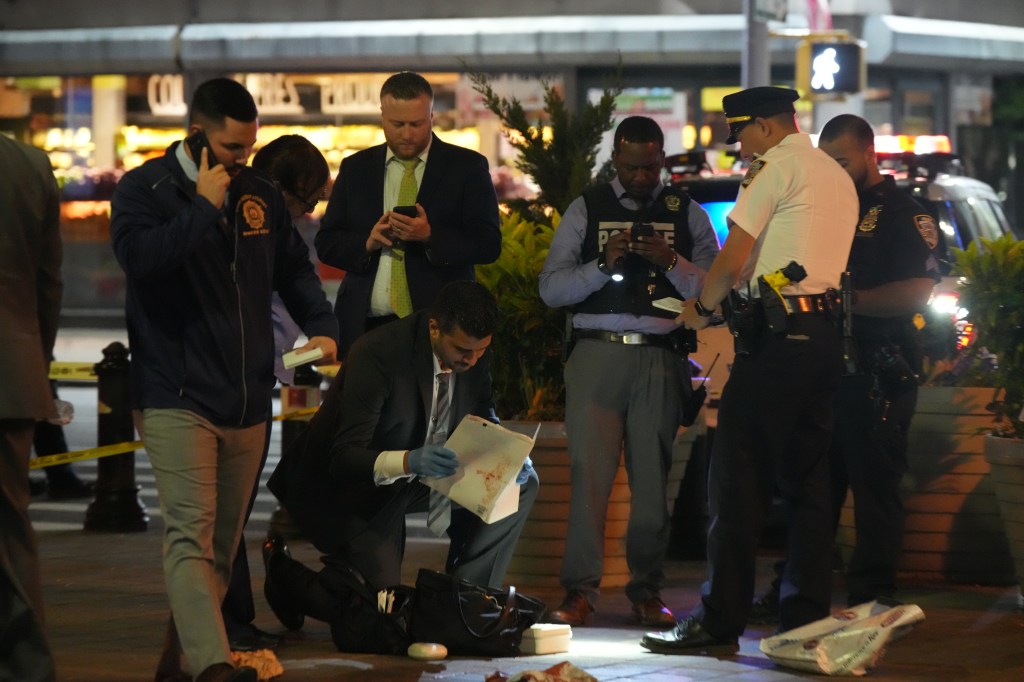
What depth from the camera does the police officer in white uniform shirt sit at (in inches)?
251

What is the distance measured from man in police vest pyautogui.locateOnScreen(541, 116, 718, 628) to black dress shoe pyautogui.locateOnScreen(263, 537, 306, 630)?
3.78 ft

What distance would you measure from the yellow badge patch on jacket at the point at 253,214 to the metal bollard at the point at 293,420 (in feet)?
6.71

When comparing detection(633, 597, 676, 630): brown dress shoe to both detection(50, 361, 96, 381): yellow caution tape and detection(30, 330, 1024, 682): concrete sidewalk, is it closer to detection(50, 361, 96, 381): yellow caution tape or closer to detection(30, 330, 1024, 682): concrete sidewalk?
detection(30, 330, 1024, 682): concrete sidewalk

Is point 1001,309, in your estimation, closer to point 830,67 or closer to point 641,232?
point 641,232

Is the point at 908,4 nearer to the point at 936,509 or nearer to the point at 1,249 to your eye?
the point at 936,509

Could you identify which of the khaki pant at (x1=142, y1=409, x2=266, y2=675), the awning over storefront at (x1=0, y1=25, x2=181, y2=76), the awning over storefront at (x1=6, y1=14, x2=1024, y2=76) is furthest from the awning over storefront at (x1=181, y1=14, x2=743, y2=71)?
the khaki pant at (x1=142, y1=409, x2=266, y2=675)

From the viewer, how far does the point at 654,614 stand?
7137 mm

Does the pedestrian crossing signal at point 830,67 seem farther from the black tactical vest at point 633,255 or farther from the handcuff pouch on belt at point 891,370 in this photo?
the handcuff pouch on belt at point 891,370

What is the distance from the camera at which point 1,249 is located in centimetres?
541

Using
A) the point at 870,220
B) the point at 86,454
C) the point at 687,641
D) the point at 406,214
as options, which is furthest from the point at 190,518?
the point at 86,454

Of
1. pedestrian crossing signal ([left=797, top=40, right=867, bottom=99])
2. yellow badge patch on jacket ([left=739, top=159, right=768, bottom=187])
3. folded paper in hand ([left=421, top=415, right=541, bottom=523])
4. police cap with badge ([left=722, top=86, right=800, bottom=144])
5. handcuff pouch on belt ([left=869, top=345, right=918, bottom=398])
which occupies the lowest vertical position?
folded paper in hand ([left=421, top=415, right=541, bottom=523])

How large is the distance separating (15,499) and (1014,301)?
15.3ft

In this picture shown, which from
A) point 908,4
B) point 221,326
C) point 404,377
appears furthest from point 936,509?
point 908,4

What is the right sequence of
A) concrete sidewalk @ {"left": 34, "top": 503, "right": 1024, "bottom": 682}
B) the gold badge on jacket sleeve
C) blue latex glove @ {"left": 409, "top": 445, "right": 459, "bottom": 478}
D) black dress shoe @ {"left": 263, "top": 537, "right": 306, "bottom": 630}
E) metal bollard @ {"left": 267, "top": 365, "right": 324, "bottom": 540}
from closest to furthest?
1. blue latex glove @ {"left": 409, "top": 445, "right": 459, "bottom": 478}
2. concrete sidewalk @ {"left": 34, "top": 503, "right": 1024, "bottom": 682}
3. black dress shoe @ {"left": 263, "top": 537, "right": 306, "bottom": 630}
4. the gold badge on jacket sleeve
5. metal bollard @ {"left": 267, "top": 365, "right": 324, "bottom": 540}
